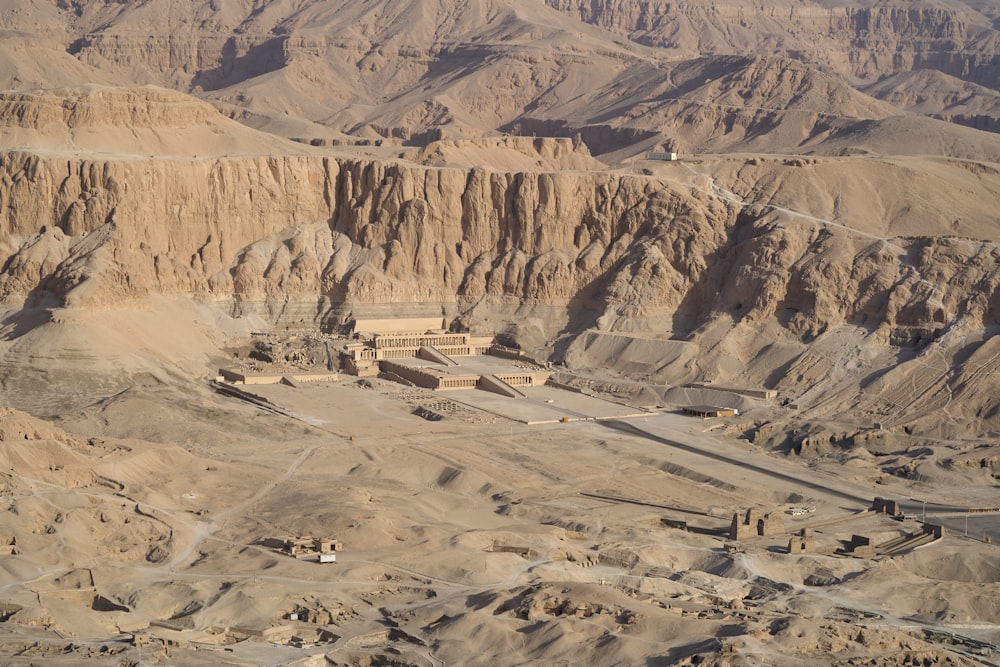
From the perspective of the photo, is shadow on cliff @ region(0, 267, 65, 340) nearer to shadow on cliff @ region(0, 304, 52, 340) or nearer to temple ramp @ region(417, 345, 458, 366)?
shadow on cliff @ region(0, 304, 52, 340)

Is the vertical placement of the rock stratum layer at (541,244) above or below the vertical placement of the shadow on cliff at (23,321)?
above

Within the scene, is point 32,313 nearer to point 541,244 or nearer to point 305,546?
point 541,244

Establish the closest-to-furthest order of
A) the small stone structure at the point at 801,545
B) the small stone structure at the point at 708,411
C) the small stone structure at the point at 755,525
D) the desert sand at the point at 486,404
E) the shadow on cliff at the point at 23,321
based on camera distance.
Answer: the desert sand at the point at 486,404
the small stone structure at the point at 801,545
the small stone structure at the point at 755,525
the small stone structure at the point at 708,411
the shadow on cliff at the point at 23,321

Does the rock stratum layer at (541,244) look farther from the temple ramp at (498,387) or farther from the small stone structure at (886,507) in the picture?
the small stone structure at (886,507)

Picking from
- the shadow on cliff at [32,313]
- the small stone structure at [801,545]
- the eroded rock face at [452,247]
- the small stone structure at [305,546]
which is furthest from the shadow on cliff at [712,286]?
the small stone structure at [305,546]

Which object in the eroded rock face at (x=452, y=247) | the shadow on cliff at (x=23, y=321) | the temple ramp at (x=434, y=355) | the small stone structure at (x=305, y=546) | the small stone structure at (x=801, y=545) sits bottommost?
the small stone structure at (x=801, y=545)

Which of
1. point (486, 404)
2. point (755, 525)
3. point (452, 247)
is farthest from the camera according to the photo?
point (452, 247)

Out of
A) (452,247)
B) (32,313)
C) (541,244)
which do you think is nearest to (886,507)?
(541,244)

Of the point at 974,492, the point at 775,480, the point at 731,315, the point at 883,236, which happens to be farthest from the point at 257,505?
the point at 883,236

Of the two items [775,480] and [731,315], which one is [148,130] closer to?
[731,315]
